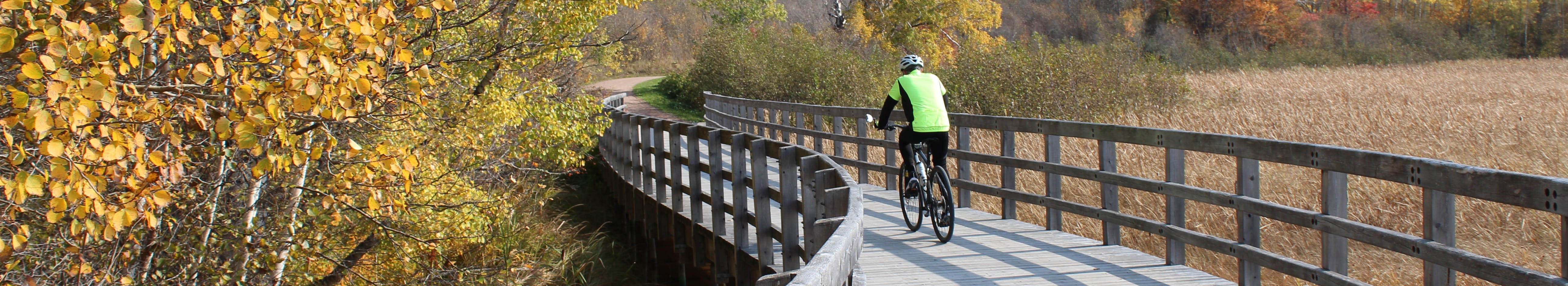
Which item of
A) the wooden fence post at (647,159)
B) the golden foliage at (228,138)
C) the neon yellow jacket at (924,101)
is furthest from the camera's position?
the wooden fence post at (647,159)

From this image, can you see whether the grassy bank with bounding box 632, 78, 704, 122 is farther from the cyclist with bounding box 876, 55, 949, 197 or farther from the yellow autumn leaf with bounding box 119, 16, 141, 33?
the yellow autumn leaf with bounding box 119, 16, 141, 33

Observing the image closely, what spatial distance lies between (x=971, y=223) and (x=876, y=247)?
1292 mm

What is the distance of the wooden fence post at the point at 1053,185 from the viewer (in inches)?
303

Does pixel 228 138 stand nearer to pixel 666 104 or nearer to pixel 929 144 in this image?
pixel 929 144

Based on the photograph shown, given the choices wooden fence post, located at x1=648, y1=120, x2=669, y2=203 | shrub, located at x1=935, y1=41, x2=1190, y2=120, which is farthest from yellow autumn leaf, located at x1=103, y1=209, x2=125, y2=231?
shrub, located at x1=935, y1=41, x2=1190, y2=120

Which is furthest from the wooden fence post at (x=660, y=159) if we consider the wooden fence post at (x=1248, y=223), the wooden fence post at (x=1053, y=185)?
the wooden fence post at (x=1248, y=223)

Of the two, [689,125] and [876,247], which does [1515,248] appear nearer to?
[876,247]

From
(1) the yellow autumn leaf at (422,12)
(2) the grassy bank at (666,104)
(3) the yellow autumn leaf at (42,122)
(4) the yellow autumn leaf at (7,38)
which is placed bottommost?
(2) the grassy bank at (666,104)

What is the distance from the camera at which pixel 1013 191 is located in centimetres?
815

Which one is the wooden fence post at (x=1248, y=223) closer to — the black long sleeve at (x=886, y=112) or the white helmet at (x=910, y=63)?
the white helmet at (x=910, y=63)

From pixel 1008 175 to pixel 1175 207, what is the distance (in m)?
1.96

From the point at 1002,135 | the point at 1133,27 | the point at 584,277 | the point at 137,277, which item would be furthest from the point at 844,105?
the point at 1133,27

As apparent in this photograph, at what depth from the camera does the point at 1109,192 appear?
23.1 feet

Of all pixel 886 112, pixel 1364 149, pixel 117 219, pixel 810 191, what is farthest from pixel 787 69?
pixel 117 219
